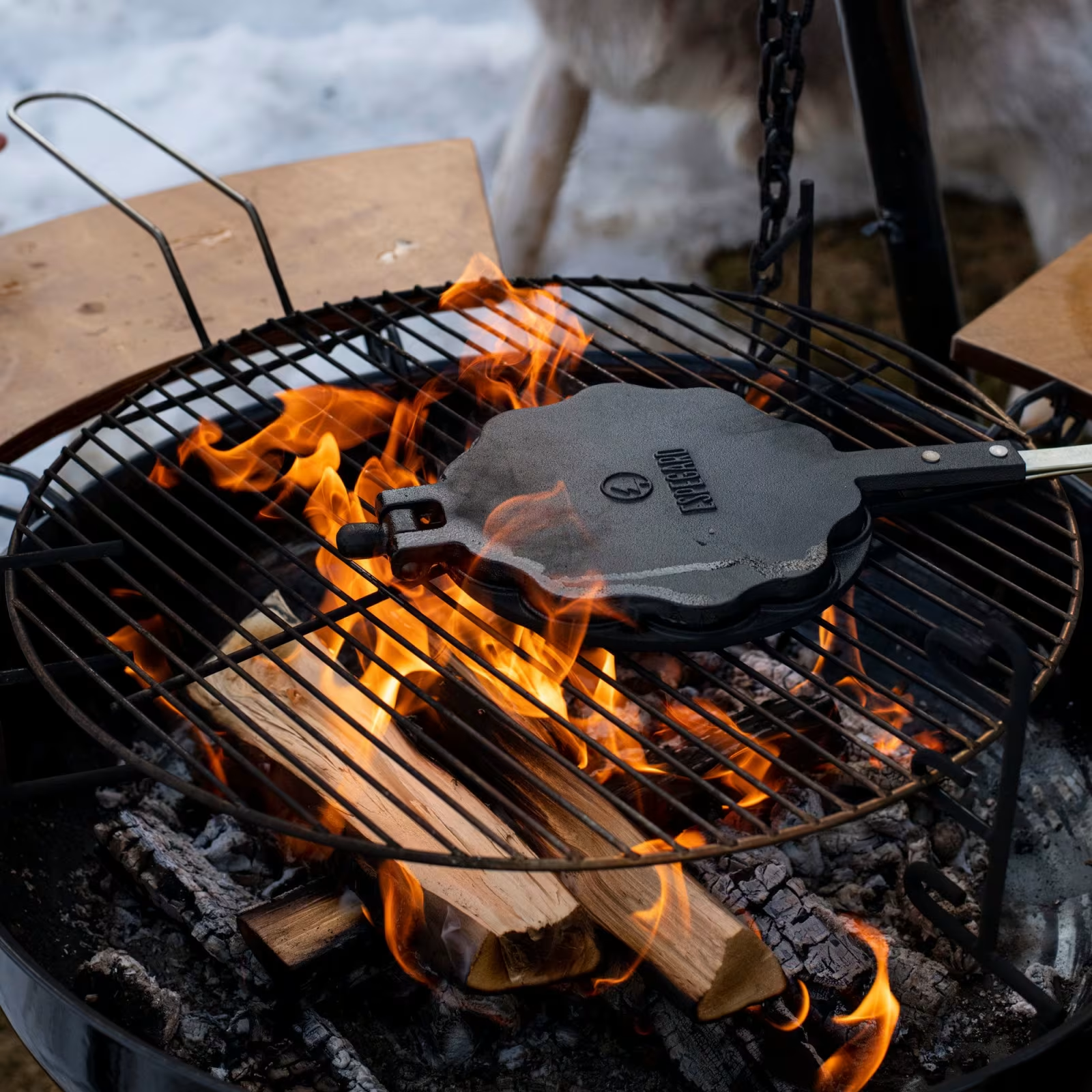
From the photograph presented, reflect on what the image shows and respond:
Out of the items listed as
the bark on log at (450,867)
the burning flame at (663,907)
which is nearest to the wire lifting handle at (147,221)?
the bark on log at (450,867)

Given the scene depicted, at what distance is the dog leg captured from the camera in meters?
3.49

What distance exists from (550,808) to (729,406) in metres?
0.59

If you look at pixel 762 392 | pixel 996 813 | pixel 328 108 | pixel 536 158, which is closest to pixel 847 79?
pixel 536 158

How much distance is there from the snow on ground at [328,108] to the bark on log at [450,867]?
2.59 meters

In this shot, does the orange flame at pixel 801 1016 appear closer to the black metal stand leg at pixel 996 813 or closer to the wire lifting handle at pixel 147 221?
the black metal stand leg at pixel 996 813

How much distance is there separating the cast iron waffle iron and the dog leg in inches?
90.3

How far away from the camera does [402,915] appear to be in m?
1.44

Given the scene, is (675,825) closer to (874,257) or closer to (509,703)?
(509,703)

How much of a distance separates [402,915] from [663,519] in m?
0.61

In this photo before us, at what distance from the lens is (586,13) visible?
125 inches

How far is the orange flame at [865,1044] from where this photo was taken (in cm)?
138

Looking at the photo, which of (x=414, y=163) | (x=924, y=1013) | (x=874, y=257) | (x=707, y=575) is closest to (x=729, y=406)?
(x=707, y=575)

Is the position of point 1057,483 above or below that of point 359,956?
above

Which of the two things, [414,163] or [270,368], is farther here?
[414,163]
